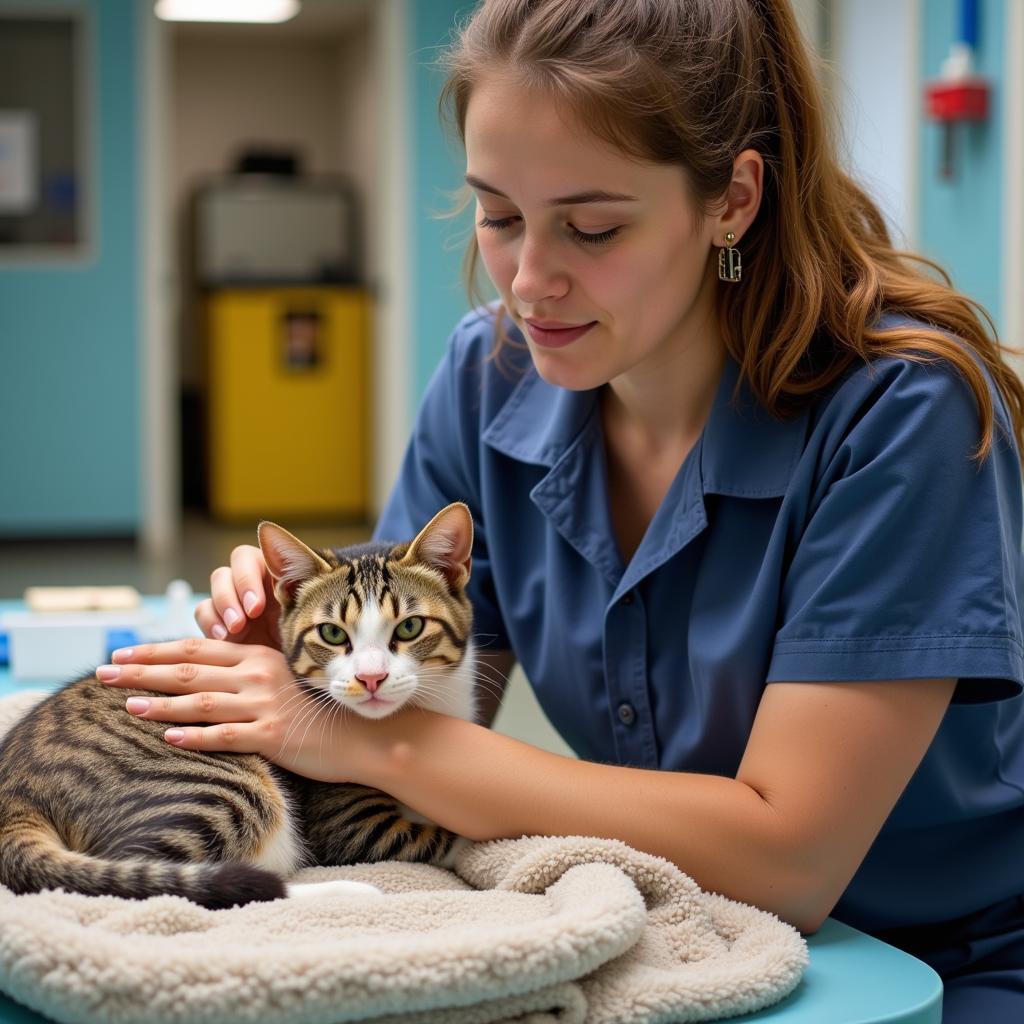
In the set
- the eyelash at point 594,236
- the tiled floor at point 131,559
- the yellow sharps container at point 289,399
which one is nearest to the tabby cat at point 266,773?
the eyelash at point 594,236

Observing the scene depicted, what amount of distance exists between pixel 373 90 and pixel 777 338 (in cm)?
676

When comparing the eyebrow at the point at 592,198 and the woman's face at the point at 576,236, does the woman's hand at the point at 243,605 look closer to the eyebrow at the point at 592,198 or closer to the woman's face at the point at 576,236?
the woman's face at the point at 576,236

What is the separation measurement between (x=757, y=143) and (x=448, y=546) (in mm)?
490

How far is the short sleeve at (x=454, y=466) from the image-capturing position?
153 cm

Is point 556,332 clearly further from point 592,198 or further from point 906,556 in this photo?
point 906,556

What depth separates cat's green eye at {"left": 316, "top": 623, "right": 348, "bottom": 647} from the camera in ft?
4.11

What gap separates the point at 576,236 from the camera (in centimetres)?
117

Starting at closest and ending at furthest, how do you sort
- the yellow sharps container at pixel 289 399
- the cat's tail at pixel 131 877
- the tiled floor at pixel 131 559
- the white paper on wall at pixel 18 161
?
the cat's tail at pixel 131 877 → the tiled floor at pixel 131 559 → the white paper on wall at pixel 18 161 → the yellow sharps container at pixel 289 399

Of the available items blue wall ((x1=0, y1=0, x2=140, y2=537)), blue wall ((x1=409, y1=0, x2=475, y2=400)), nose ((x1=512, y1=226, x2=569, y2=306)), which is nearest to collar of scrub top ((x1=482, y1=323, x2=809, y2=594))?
nose ((x1=512, y1=226, x2=569, y2=306))

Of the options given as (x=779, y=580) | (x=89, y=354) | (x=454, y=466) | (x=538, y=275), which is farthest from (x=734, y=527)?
(x=89, y=354)

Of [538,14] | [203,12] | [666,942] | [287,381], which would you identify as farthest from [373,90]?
[666,942]

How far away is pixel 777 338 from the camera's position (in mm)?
1240

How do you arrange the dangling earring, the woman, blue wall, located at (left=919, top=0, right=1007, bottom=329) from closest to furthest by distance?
the woman, the dangling earring, blue wall, located at (left=919, top=0, right=1007, bottom=329)

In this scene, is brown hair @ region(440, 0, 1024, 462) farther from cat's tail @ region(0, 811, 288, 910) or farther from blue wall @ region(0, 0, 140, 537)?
blue wall @ region(0, 0, 140, 537)
